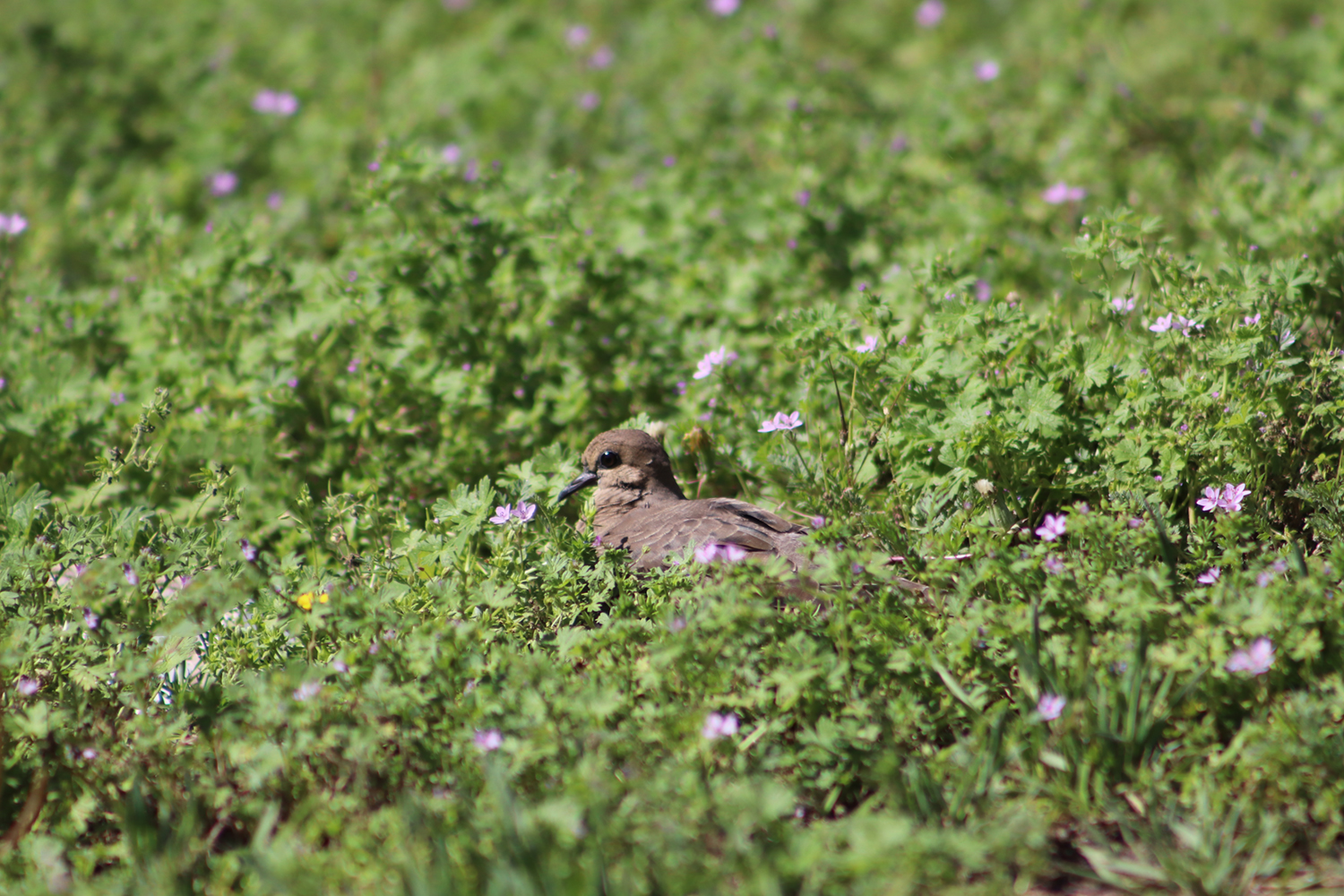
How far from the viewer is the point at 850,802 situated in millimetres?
2996

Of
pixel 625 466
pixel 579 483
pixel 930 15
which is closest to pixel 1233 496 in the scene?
pixel 625 466

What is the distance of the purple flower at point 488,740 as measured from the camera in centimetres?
281

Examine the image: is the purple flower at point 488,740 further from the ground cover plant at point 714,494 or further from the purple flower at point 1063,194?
the purple flower at point 1063,194

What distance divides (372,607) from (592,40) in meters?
6.78

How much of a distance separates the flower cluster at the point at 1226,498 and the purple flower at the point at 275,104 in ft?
21.1

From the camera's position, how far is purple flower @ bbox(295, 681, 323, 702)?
2959mm

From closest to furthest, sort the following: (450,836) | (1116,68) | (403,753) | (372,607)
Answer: (450,836) < (403,753) < (372,607) < (1116,68)

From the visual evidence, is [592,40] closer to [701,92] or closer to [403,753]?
[701,92]

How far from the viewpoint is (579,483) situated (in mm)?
4418

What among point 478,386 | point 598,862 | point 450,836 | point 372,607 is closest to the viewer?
point 598,862

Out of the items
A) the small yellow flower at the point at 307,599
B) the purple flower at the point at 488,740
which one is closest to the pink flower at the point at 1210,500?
the purple flower at the point at 488,740

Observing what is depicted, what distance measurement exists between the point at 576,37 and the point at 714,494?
497 centimetres

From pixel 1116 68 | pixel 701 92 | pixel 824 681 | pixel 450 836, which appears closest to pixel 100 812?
pixel 450 836

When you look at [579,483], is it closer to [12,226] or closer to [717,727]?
[717,727]
